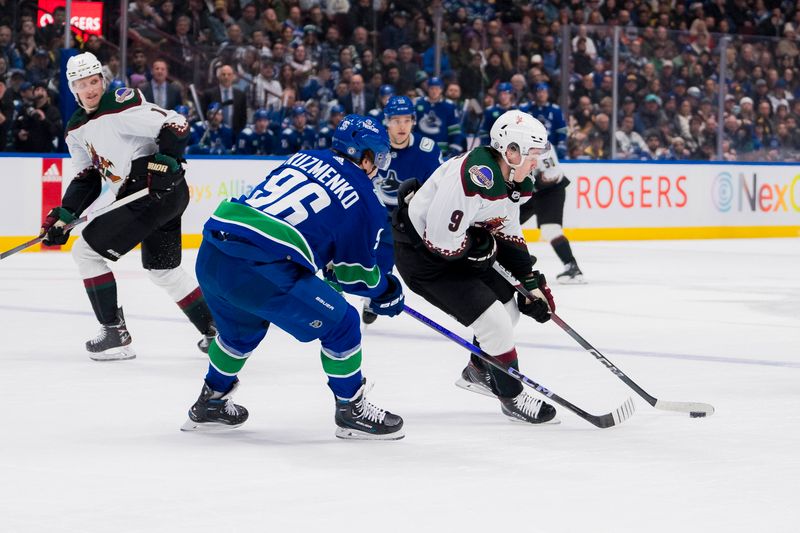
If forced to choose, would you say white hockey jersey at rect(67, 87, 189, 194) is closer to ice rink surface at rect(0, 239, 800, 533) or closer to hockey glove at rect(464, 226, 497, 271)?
ice rink surface at rect(0, 239, 800, 533)

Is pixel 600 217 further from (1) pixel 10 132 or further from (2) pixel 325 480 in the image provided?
(2) pixel 325 480

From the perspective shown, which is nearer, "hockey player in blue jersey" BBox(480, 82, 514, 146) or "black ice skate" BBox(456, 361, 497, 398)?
"black ice skate" BBox(456, 361, 497, 398)

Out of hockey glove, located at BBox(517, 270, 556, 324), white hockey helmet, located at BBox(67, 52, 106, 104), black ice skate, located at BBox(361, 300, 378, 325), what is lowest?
black ice skate, located at BBox(361, 300, 378, 325)

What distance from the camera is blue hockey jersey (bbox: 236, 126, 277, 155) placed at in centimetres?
1079

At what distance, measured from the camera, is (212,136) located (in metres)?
10.6

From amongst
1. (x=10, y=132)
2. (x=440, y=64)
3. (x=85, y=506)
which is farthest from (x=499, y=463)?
(x=440, y=64)

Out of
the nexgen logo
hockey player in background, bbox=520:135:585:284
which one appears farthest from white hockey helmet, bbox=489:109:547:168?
the nexgen logo

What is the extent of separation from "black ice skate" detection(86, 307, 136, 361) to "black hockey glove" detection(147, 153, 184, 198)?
0.58 meters

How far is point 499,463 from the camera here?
351 centimetres

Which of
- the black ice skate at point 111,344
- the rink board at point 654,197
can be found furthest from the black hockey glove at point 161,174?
the rink board at point 654,197

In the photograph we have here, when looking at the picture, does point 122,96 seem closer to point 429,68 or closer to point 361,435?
point 361,435

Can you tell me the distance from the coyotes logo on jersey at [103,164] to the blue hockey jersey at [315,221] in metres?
1.91

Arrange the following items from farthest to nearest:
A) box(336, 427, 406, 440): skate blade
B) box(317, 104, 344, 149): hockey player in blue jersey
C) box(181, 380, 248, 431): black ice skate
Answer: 1. box(317, 104, 344, 149): hockey player in blue jersey
2. box(181, 380, 248, 431): black ice skate
3. box(336, 427, 406, 440): skate blade

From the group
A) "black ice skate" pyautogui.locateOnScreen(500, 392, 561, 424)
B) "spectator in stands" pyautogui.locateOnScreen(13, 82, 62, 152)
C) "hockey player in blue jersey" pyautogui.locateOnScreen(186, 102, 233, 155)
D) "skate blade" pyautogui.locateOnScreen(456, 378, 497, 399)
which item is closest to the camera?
"black ice skate" pyautogui.locateOnScreen(500, 392, 561, 424)
